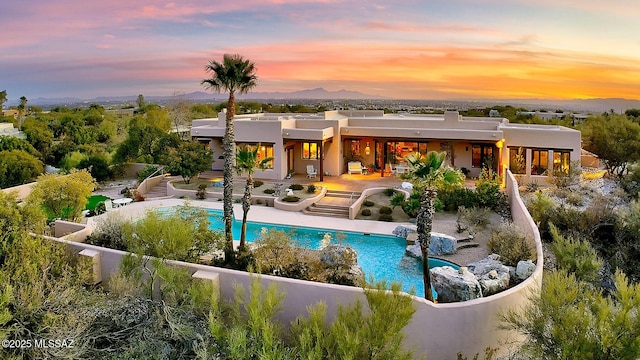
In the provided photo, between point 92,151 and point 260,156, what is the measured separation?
15.9 m

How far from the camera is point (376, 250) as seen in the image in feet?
53.7

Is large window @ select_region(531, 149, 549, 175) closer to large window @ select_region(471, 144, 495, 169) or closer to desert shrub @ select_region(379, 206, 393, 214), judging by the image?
large window @ select_region(471, 144, 495, 169)

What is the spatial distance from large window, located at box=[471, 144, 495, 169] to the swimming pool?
12761 millimetres

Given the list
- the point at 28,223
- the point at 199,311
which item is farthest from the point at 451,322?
the point at 28,223

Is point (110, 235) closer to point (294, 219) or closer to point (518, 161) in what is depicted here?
point (294, 219)

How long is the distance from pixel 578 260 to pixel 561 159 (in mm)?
15635

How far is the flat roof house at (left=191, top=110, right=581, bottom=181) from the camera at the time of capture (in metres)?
25.3

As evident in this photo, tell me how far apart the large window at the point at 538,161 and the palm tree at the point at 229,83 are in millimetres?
19596

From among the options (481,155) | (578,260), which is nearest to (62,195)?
(578,260)

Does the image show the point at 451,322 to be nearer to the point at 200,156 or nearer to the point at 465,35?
the point at 200,156

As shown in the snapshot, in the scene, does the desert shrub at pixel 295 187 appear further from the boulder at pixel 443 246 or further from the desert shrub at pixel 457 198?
the boulder at pixel 443 246

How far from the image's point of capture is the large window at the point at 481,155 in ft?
88.6

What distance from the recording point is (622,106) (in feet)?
176

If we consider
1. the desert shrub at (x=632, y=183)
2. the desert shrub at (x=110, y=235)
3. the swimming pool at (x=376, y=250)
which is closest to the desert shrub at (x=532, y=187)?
the desert shrub at (x=632, y=183)
